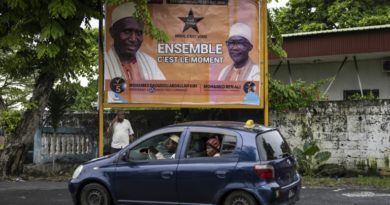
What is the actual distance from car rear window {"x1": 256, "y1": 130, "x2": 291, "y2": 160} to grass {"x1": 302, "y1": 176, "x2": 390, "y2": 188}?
3.74 metres

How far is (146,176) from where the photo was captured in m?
8.07

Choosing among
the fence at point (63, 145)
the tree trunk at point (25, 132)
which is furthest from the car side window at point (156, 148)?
the fence at point (63, 145)

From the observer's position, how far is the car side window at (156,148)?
820cm

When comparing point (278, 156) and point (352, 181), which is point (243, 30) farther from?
point (278, 156)

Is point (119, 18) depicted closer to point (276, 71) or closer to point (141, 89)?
point (141, 89)

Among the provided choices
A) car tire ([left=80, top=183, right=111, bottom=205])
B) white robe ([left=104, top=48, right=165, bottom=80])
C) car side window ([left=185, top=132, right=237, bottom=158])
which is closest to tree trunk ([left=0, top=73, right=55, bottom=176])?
white robe ([left=104, top=48, right=165, bottom=80])

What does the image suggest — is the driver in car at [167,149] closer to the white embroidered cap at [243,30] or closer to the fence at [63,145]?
the white embroidered cap at [243,30]

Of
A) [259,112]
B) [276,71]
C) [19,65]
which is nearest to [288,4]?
[276,71]

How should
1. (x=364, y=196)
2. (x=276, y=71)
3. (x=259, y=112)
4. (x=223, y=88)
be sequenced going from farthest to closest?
(x=276, y=71)
(x=259, y=112)
(x=223, y=88)
(x=364, y=196)

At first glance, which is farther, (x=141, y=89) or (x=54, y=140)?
(x=54, y=140)

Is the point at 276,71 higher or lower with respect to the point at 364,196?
higher

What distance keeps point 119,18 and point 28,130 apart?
338 cm

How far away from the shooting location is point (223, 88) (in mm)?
12195

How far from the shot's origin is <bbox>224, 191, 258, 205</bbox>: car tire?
7414 millimetres
